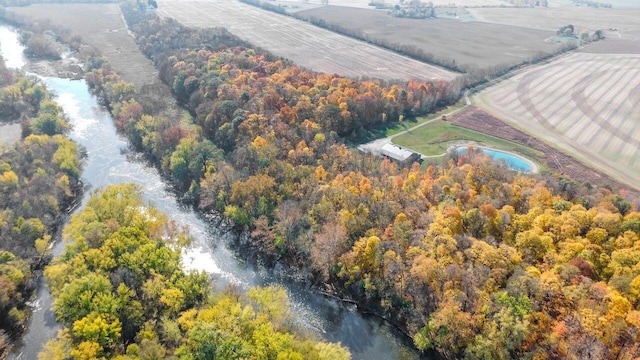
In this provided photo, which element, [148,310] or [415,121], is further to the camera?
[415,121]

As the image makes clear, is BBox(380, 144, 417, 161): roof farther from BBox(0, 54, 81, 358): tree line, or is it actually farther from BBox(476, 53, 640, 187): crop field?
BBox(0, 54, 81, 358): tree line

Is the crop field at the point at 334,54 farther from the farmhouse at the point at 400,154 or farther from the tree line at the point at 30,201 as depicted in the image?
the tree line at the point at 30,201

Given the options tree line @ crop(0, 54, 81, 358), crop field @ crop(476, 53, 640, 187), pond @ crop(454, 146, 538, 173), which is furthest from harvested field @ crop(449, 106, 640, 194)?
tree line @ crop(0, 54, 81, 358)

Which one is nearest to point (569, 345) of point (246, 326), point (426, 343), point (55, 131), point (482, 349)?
point (482, 349)

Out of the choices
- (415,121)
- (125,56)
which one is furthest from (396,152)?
(125,56)

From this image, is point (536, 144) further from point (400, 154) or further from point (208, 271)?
point (208, 271)

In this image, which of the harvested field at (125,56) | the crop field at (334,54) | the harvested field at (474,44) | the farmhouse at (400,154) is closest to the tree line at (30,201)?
the harvested field at (125,56)
